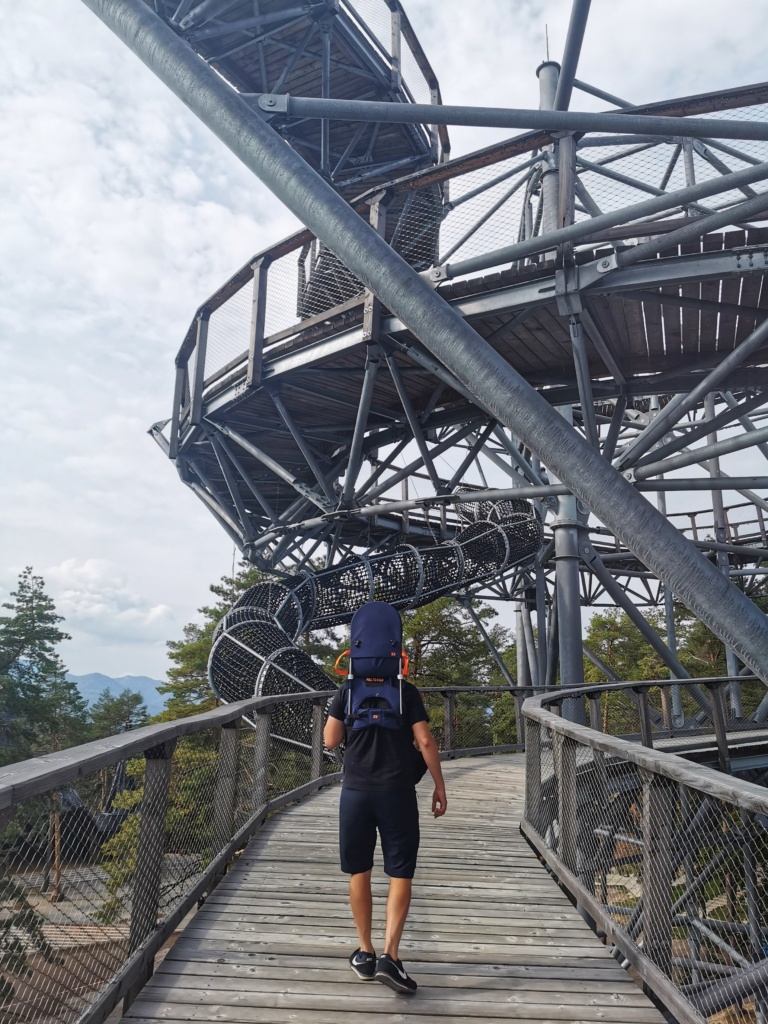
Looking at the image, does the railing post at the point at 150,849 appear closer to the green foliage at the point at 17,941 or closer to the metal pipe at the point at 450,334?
the green foliage at the point at 17,941

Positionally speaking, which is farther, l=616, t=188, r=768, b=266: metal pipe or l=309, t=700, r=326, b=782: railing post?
l=309, t=700, r=326, b=782: railing post

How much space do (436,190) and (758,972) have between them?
13192 mm

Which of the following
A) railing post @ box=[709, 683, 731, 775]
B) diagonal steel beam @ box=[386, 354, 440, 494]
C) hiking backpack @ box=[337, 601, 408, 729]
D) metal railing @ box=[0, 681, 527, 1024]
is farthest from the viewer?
diagonal steel beam @ box=[386, 354, 440, 494]

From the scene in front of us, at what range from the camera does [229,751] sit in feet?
16.8

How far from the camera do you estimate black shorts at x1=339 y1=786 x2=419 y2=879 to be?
11.2 ft

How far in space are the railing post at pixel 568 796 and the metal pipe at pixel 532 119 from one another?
411 centimetres

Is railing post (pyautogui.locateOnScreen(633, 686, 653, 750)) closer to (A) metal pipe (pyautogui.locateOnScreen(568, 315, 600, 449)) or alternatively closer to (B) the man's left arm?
(A) metal pipe (pyautogui.locateOnScreen(568, 315, 600, 449))

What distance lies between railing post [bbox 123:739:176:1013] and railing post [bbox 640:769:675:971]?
7.82 feet

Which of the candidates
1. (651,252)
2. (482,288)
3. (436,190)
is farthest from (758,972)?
(436,190)

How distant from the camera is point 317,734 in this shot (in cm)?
882

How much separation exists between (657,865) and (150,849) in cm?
249

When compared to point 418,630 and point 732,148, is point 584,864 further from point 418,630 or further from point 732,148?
point 418,630

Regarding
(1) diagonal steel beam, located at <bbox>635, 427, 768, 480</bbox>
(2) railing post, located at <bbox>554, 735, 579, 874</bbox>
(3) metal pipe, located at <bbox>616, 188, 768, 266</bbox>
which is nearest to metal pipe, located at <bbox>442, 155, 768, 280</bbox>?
(3) metal pipe, located at <bbox>616, 188, 768, 266</bbox>

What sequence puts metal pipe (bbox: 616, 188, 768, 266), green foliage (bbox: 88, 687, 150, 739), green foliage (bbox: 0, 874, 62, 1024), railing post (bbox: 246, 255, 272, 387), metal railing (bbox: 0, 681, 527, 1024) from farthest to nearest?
green foliage (bbox: 88, 687, 150, 739), railing post (bbox: 246, 255, 272, 387), metal pipe (bbox: 616, 188, 768, 266), green foliage (bbox: 0, 874, 62, 1024), metal railing (bbox: 0, 681, 527, 1024)
